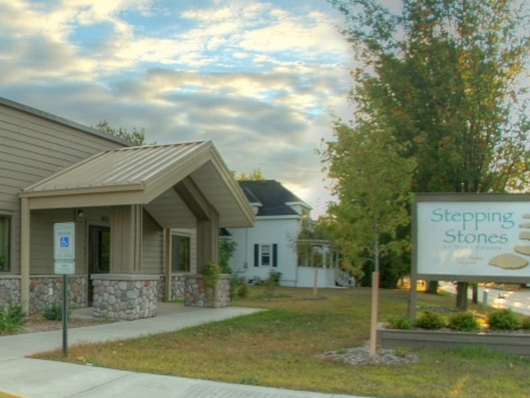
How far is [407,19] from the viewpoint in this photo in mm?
18656

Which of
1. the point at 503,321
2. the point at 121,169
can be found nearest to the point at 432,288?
the point at 121,169

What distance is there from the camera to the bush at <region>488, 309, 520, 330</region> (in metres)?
12.3

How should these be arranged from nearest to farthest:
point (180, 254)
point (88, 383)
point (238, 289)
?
point (88, 383) < point (180, 254) < point (238, 289)

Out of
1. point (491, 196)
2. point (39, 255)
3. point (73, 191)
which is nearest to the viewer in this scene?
point (491, 196)

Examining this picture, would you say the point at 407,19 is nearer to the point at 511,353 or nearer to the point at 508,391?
the point at 511,353

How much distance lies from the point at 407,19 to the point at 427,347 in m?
10.4

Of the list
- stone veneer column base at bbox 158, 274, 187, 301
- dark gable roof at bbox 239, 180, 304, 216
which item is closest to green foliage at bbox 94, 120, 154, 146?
dark gable roof at bbox 239, 180, 304, 216

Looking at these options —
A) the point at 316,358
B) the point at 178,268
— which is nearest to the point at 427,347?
the point at 316,358

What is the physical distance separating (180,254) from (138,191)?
10052 mm

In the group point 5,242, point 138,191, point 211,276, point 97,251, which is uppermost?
point 138,191

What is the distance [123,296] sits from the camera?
15891 mm

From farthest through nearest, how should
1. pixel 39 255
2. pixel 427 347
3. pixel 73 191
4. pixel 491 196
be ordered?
pixel 39 255
pixel 73 191
pixel 491 196
pixel 427 347

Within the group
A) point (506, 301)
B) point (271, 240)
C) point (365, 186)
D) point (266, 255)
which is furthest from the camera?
point (266, 255)

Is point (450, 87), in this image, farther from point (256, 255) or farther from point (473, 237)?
point (256, 255)
